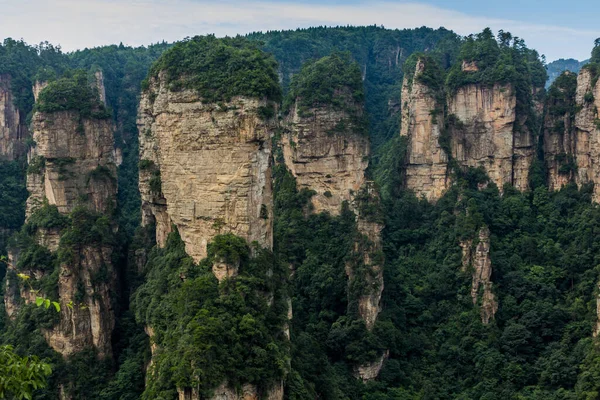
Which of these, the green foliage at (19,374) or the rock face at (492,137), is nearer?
the green foliage at (19,374)

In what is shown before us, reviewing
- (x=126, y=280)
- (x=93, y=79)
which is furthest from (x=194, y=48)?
(x=93, y=79)

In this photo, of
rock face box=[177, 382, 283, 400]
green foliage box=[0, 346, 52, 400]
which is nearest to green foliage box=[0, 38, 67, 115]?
rock face box=[177, 382, 283, 400]

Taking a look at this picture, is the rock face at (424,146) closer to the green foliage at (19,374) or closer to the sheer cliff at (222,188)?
the sheer cliff at (222,188)

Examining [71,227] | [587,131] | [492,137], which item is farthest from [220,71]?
[587,131]

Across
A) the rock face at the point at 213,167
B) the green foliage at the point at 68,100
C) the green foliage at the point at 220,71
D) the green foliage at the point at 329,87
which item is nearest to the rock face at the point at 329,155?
the green foliage at the point at 329,87

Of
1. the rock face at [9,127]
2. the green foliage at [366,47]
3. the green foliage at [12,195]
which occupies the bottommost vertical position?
the green foliage at [12,195]

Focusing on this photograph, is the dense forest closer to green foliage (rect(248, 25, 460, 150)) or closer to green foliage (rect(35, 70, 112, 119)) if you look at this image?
green foliage (rect(35, 70, 112, 119))
